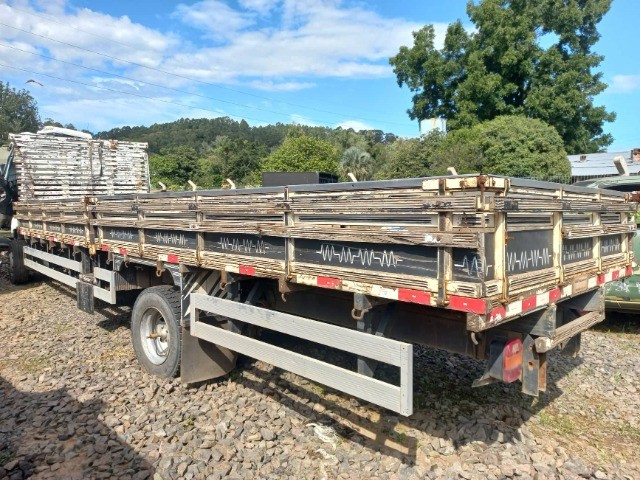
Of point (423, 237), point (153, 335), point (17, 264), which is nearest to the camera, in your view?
point (423, 237)

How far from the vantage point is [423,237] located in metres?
2.47

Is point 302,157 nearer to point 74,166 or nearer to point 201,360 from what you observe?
point 74,166

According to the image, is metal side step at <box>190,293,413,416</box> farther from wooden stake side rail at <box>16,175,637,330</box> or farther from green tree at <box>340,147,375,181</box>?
green tree at <box>340,147,375,181</box>

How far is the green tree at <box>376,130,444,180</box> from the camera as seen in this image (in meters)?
25.0

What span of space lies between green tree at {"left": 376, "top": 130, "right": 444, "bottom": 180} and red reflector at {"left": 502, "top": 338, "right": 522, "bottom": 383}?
855 inches

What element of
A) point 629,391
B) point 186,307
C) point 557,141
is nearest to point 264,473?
point 186,307

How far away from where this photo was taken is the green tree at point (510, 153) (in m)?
21.6

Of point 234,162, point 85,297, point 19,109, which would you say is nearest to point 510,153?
point 85,297

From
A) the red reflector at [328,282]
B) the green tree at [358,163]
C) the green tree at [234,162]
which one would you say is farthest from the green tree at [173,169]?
the red reflector at [328,282]

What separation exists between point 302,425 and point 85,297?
12.5 ft

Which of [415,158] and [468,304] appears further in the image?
[415,158]

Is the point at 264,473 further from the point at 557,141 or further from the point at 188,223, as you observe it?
the point at 557,141

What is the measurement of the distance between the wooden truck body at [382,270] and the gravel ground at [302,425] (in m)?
0.52

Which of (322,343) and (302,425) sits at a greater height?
(322,343)
